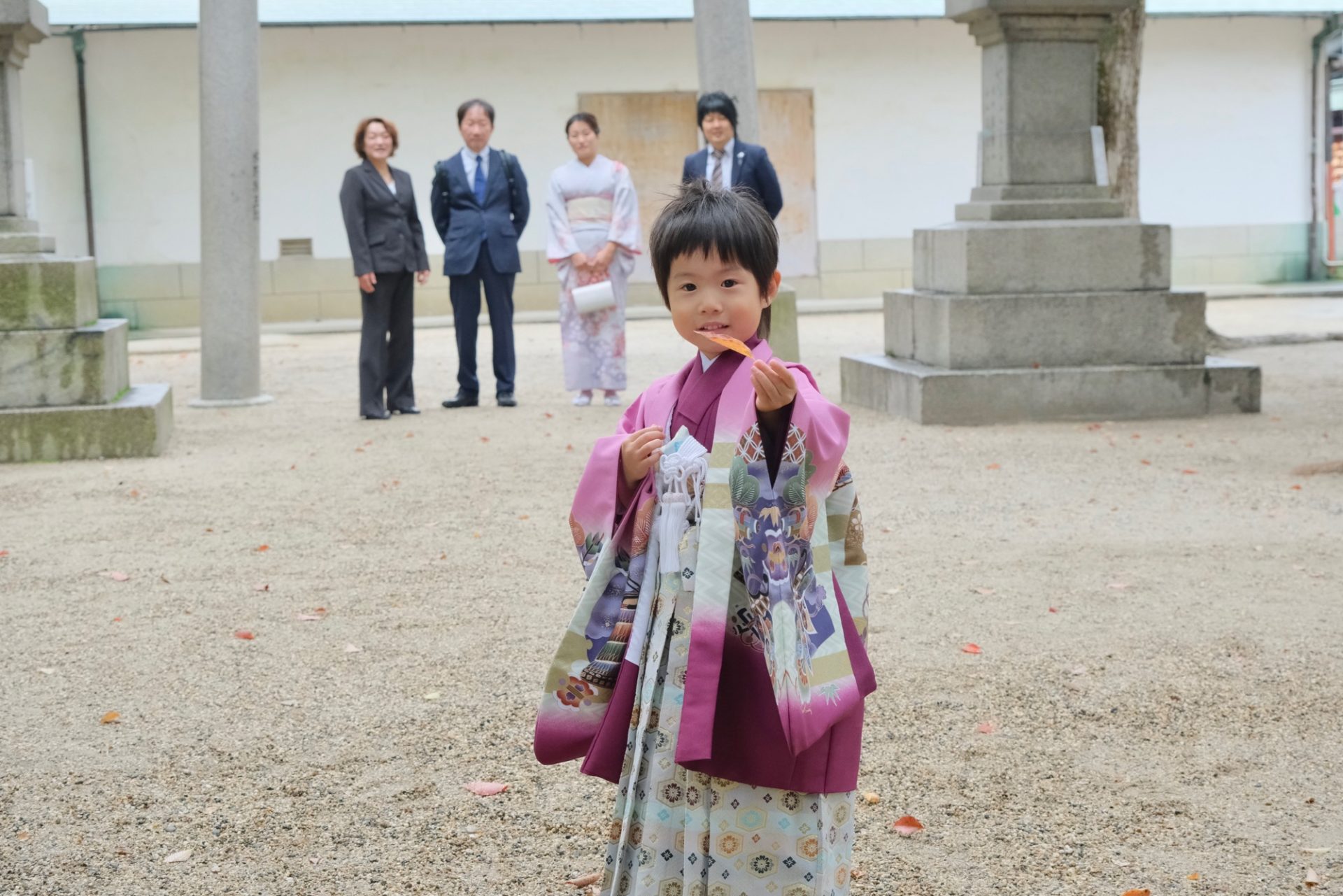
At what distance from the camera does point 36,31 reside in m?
8.05

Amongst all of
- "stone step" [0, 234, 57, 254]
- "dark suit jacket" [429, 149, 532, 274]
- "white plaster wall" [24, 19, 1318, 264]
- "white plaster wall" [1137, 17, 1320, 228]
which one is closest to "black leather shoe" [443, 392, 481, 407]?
"dark suit jacket" [429, 149, 532, 274]

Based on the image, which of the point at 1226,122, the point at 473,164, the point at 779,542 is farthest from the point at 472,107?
the point at 1226,122

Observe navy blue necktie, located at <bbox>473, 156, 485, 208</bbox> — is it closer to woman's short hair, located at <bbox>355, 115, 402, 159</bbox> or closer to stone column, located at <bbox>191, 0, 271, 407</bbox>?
woman's short hair, located at <bbox>355, 115, 402, 159</bbox>

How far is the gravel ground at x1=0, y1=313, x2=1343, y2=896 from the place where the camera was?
2961 mm

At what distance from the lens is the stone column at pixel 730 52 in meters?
10.4

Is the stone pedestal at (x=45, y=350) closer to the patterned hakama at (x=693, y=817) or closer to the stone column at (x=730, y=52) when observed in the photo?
the stone column at (x=730, y=52)

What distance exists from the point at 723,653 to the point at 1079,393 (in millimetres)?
6502

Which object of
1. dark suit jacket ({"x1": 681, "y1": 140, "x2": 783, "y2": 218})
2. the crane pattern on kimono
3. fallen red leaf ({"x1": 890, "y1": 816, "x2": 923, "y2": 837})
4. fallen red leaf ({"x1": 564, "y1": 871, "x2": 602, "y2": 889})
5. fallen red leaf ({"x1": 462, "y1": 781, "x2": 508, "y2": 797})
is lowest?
fallen red leaf ({"x1": 564, "y1": 871, "x2": 602, "y2": 889})

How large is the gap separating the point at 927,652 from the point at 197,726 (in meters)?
1.91

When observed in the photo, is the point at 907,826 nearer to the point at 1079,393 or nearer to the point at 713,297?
the point at 713,297

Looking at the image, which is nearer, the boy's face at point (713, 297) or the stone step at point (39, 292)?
the boy's face at point (713, 297)

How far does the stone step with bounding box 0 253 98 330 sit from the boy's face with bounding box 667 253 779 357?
6.19 m

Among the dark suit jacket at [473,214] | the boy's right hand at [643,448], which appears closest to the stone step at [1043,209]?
the dark suit jacket at [473,214]

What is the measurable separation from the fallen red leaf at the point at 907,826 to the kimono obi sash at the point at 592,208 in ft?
22.2
